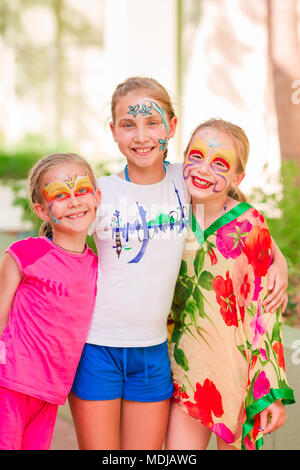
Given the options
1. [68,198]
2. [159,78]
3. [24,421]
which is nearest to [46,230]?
[68,198]

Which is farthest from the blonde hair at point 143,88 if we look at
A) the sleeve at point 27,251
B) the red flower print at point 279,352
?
the red flower print at point 279,352

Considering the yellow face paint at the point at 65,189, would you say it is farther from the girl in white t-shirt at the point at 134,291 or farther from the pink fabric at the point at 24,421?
the pink fabric at the point at 24,421

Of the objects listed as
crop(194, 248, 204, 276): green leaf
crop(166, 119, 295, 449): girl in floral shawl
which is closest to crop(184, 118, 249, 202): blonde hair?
crop(166, 119, 295, 449): girl in floral shawl

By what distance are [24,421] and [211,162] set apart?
1277 mm

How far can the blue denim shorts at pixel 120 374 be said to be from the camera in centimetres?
251

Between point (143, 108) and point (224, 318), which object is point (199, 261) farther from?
point (143, 108)

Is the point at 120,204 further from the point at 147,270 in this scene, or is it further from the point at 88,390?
the point at 88,390

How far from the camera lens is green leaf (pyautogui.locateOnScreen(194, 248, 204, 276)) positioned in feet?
8.58

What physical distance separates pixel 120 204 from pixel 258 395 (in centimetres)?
96

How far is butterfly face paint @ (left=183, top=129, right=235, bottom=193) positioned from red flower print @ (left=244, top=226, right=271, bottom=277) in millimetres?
232

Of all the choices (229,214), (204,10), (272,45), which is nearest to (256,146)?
(204,10)

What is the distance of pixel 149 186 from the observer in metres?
2.64

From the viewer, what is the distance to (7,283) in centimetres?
245

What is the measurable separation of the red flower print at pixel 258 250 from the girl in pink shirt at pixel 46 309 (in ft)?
2.13
